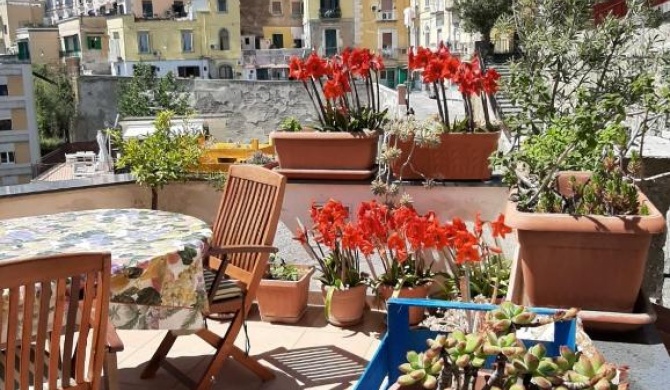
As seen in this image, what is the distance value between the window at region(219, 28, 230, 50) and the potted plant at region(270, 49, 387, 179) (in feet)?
102

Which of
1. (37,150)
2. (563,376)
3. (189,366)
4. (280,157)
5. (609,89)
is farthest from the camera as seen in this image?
(37,150)

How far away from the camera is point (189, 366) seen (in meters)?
2.96

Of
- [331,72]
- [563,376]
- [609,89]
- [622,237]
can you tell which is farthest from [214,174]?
[563,376]

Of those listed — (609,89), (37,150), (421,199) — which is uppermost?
(609,89)

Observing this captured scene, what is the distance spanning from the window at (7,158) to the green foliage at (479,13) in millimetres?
19719

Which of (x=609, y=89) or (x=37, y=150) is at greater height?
(x=609, y=89)

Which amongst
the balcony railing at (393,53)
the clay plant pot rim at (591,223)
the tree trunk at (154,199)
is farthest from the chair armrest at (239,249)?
the balcony railing at (393,53)

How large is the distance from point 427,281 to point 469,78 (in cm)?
102

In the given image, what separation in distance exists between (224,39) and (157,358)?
32.0 m

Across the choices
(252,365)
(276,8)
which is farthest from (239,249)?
(276,8)

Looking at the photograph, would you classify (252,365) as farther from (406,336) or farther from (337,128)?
(406,336)

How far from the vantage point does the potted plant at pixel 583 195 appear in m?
1.64

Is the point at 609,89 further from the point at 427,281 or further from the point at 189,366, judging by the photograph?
the point at 189,366

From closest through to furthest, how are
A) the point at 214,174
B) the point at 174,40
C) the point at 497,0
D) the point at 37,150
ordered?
the point at 214,174, the point at 497,0, the point at 37,150, the point at 174,40
